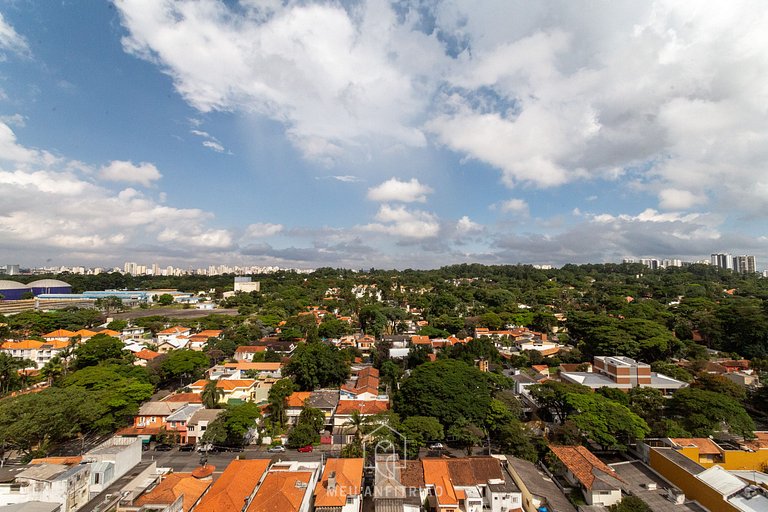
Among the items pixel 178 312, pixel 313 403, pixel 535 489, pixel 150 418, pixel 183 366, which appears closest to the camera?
pixel 535 489

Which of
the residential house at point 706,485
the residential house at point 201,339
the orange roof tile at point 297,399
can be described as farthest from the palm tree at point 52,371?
the residential house at point 706,485

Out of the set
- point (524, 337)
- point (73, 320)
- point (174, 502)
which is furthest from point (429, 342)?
point (73, 320)

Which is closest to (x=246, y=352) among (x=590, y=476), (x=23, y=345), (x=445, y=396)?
(x=23, y=345)

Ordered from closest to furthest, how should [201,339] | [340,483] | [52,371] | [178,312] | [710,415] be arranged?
[340,483], [710,415], [52,371], [201,339], [178,312]

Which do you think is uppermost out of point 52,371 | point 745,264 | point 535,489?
point 745,264

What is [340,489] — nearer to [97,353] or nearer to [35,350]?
[97,353]

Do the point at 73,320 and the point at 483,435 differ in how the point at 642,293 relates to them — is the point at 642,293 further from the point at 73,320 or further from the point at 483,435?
the point at 73,320

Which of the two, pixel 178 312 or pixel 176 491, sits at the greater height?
pixel 178 312
